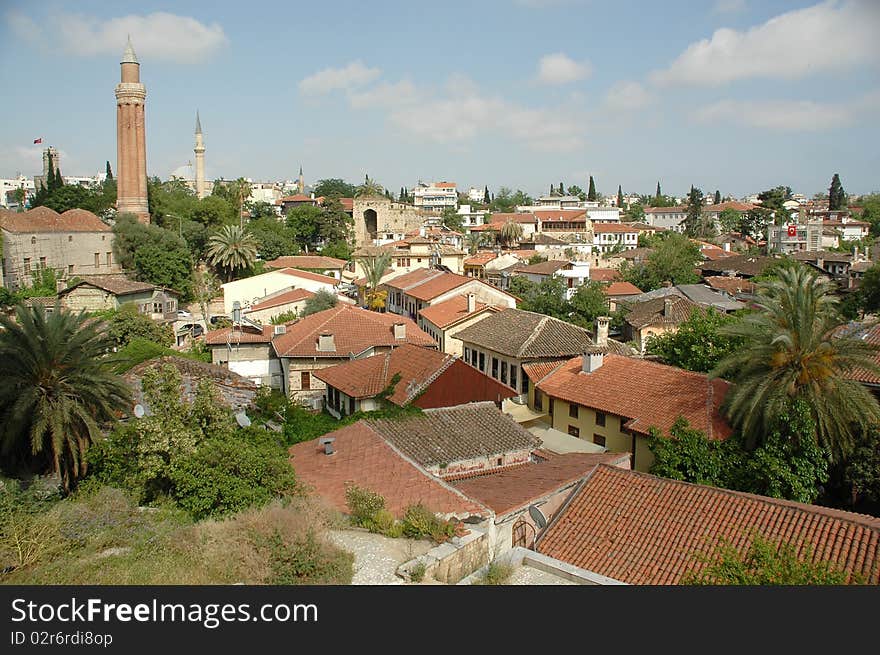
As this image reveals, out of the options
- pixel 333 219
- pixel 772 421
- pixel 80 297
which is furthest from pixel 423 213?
pixel 772 421

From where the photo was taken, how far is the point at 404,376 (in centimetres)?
1827

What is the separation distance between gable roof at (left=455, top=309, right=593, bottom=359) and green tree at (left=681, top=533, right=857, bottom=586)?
44.7ft

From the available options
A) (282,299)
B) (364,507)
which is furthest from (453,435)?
(282,299)

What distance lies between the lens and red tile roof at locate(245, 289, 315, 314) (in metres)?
38.6

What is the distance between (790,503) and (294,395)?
16732mm

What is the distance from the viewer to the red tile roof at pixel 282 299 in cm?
3856

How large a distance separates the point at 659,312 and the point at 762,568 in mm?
27606

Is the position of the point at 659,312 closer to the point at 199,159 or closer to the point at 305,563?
the point at 305,563

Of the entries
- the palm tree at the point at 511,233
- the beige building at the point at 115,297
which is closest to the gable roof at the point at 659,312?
the beige building at the point at 115,297

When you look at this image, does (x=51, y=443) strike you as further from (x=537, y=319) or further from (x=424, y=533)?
(x=537, y=319)

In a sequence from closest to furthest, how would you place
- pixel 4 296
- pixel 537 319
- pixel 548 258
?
pixel 537 319, pixel 4 296, pixel 548 258

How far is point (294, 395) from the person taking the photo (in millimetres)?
23812

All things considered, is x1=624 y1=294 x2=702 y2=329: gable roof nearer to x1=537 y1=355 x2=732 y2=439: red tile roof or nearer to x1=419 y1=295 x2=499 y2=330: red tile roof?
x1=419 y1=295 x2=499 y2=330: red tile roof

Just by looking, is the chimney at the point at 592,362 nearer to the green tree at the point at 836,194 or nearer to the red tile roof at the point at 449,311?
the red tile roof at the point at 449,311
